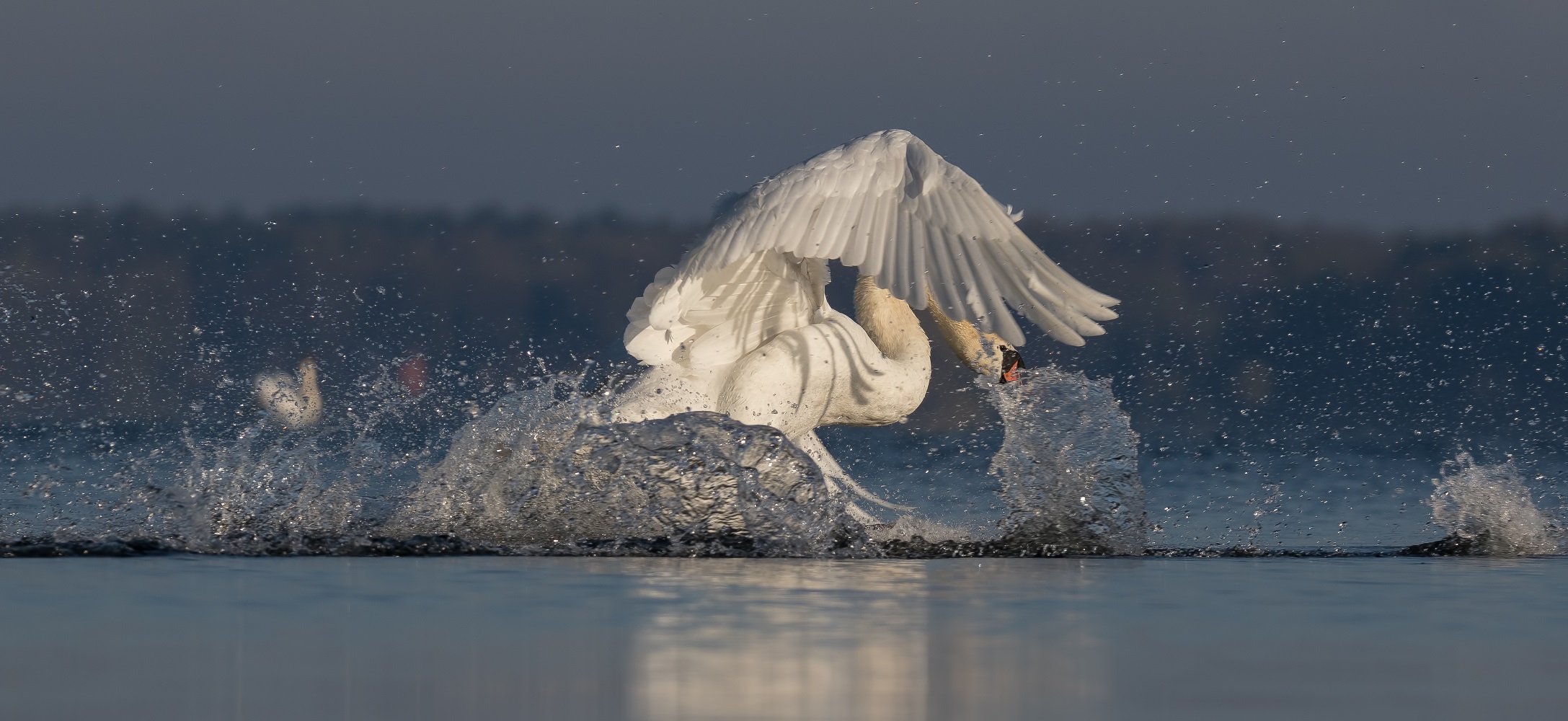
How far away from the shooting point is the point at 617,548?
24.3ft

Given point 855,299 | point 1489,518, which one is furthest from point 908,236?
point 1489,518

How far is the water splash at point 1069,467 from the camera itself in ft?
26.7

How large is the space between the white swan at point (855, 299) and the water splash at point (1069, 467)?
0.67 m

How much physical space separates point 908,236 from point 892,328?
129 cm

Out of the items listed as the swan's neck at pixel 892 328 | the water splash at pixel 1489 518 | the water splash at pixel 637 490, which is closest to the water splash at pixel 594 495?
the water splash at pixel 637 490

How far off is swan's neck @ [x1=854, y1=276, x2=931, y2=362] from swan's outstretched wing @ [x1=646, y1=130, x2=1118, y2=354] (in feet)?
3.92

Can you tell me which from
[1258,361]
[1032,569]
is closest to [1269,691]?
[1032,569]

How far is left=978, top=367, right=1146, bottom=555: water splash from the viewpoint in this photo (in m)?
8.14

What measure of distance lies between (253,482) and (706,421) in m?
1.99

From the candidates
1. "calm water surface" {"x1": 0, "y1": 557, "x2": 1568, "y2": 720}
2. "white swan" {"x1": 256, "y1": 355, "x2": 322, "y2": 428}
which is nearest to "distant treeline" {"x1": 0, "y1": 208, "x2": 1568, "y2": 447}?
"white swan" {"x1": 256, "y1": 355, "x2": 322, "y2": 428}

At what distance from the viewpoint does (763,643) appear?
13.0 ft

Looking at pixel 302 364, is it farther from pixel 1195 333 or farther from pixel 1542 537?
pixel 1542 537

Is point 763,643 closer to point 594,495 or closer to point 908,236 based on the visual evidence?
point 594,495

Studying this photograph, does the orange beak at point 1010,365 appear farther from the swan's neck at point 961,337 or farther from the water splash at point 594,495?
the water splash at point 594,495
